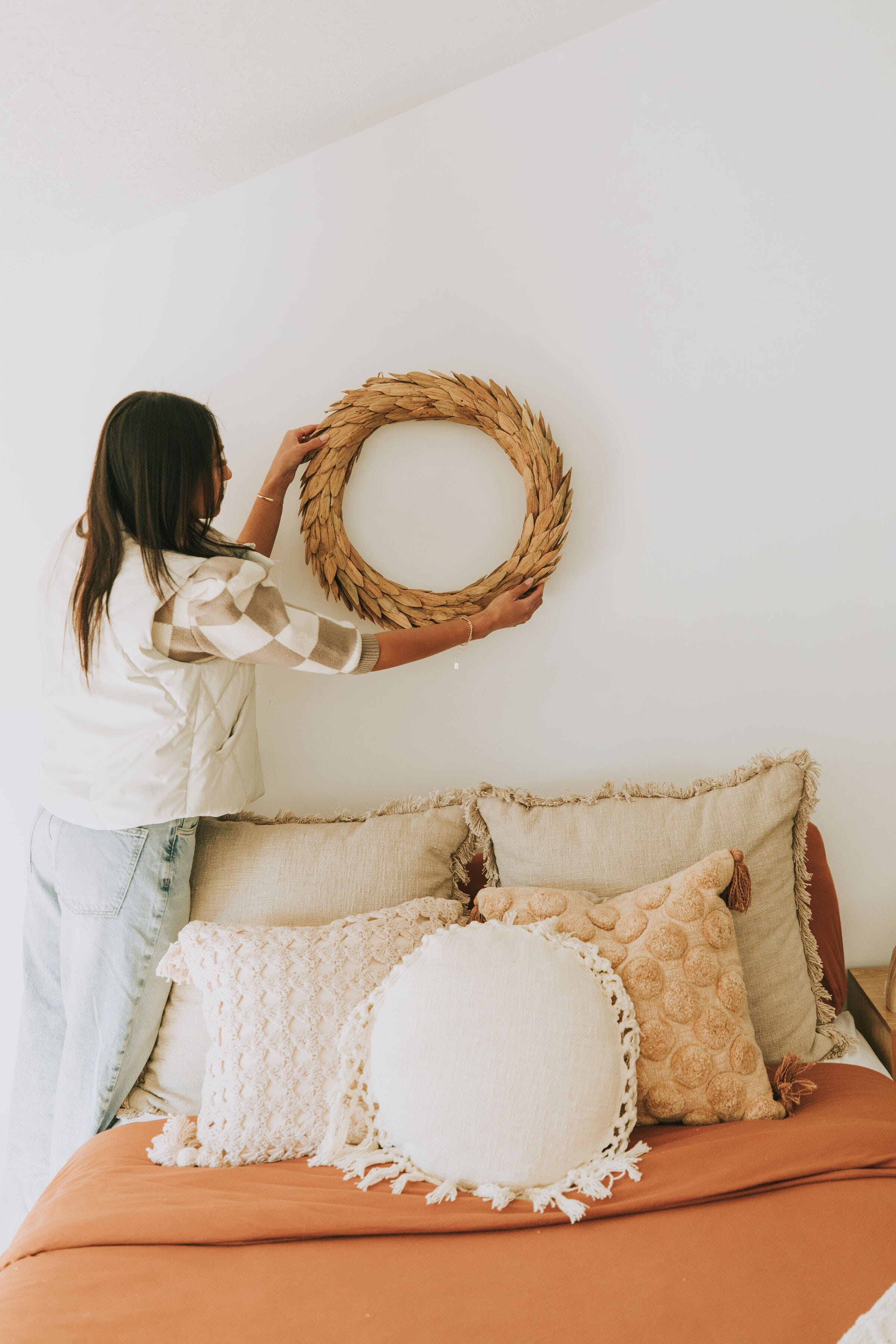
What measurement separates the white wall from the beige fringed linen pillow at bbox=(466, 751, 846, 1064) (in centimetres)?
28

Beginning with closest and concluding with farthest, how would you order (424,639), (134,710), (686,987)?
1. (686,987)
2. (134,710)
3. (424,639)

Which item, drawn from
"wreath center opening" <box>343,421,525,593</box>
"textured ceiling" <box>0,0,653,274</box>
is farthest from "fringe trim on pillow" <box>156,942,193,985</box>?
"textured ceiling" <box>0,0,653,274</box>

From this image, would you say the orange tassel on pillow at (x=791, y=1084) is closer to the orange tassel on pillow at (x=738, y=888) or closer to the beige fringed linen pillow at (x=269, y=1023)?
the orange tassel on pillow at (x=738, y=888)

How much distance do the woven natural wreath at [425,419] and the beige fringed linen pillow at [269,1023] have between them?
0.62m

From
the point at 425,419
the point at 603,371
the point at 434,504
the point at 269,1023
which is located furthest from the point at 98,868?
the point at 603,371

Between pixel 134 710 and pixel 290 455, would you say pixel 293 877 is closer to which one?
pixel 134 710

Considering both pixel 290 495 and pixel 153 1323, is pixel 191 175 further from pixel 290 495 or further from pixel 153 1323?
pixel 153 1323

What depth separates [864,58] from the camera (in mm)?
1692

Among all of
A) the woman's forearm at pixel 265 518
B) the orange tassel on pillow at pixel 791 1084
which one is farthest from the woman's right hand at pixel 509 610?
the orange tassel on pillow at pixel 791 1084

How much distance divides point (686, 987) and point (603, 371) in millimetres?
1185

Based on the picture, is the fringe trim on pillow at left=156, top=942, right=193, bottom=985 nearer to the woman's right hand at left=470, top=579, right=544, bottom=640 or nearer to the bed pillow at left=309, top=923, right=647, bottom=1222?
the bed pillow at left=309, top=923, right=647, bottom=1222

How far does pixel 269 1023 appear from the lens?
1326mm

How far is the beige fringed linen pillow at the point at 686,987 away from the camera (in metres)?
1.29

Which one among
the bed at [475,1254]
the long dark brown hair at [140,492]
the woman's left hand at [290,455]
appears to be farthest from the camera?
the woman's left hand at [290,455]
